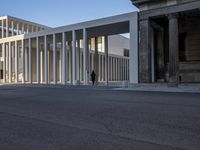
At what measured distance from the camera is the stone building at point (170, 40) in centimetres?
2377

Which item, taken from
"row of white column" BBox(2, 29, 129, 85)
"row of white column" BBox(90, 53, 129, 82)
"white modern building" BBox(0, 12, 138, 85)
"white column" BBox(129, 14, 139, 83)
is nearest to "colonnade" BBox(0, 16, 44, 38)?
"white modern building" BBox(0, 12, 138, 85)

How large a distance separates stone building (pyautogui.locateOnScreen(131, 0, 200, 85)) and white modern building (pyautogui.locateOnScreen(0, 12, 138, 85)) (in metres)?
1.14

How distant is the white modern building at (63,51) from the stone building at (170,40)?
3.74ft

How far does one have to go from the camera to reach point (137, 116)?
325 inches

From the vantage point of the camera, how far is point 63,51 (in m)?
33.4

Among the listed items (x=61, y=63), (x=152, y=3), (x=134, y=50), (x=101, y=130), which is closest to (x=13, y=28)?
(x=61, y=63)

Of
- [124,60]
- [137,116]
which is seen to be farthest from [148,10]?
[124,60]

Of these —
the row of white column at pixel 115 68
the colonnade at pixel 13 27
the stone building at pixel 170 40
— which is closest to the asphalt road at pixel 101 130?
the stone building at pixel 170 40

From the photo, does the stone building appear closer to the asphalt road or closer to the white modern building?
the white modern building

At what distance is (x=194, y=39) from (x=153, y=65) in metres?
5.21

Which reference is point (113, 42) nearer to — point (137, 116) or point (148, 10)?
point (148, 10)

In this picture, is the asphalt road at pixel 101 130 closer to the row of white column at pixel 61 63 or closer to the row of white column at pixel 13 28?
the row of white column at pixel 61 63

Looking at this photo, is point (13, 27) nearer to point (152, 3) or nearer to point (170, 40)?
point (152, 3)

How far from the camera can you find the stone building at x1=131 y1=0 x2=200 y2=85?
2377cm
